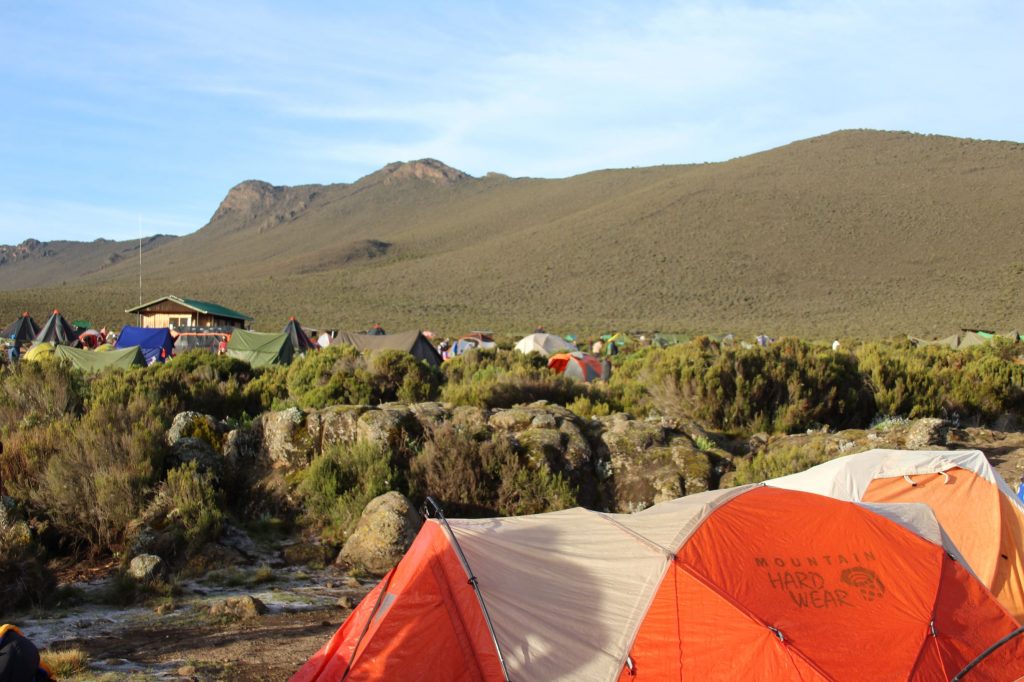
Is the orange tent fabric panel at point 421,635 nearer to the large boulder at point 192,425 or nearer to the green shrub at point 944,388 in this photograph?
the large boulder at point 192,425

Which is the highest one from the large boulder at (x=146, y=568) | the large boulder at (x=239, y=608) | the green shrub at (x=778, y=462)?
the green shrub at (x=778, y=462)

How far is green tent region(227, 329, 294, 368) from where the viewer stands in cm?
2697

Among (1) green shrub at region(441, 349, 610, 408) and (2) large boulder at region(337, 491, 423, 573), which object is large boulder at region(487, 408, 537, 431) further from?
(2) large boulder at region(337, 491, 423, 573)

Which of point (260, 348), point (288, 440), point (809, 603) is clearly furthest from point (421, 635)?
point (260, 348)

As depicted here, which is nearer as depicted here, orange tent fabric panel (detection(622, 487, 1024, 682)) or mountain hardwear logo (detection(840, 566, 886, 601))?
orange tent fabric panel (detection(622, 487, 1024, 682))

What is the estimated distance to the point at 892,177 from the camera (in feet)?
270

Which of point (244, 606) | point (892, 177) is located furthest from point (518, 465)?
point (892, 177)

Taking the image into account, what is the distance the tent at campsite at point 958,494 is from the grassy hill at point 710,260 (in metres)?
42.9

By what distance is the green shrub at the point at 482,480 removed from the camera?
31.7ft

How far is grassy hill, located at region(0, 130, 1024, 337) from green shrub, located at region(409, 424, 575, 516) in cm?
4227

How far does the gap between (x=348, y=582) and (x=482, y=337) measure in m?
34.0

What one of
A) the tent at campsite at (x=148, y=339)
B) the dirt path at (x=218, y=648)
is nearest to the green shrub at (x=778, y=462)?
the dirt path at (x=218, y=648)

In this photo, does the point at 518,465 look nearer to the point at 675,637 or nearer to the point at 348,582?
the point at 348,582

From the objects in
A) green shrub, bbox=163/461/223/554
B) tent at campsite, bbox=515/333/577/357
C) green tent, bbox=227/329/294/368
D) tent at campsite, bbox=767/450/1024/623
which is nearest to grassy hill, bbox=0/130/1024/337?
tent at campsite, bbox=515/333/577/357
